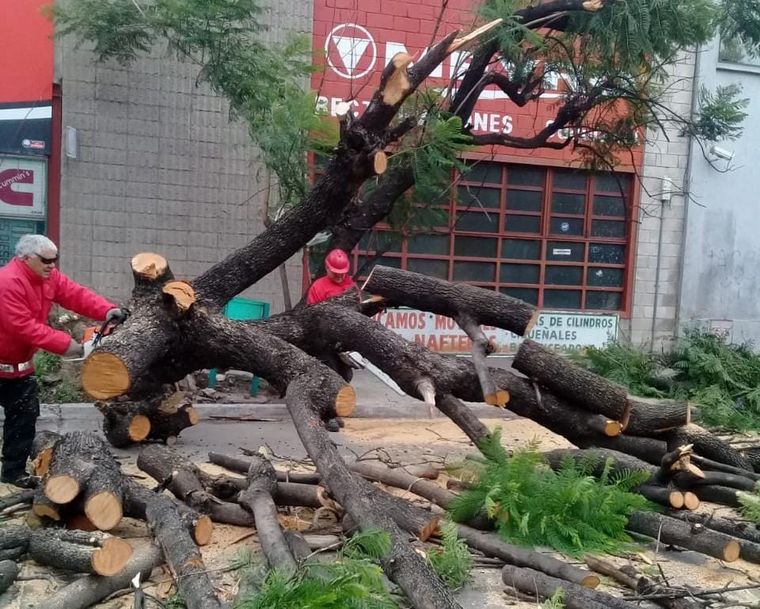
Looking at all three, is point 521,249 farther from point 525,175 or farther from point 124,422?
point 124,422

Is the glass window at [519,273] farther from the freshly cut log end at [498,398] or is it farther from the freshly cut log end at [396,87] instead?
the freshly cut log end at [396,87]

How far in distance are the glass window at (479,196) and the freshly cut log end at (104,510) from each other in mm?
8186

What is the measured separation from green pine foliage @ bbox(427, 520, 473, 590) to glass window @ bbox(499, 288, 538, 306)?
8.56 m

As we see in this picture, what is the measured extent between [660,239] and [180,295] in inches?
404

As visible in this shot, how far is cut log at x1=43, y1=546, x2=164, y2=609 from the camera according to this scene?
12.5 ft

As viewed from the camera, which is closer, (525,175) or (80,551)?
(80,551)

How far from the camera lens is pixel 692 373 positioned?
9.62 metres

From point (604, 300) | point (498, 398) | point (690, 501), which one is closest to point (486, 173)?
point (604, 300)

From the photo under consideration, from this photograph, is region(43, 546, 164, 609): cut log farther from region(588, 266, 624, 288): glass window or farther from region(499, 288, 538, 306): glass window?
region(588, 266, 624, 288): glass window

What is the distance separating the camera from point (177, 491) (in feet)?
16.9

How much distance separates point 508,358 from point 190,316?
24.4 ft

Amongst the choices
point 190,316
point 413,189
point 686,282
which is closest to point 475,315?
point 190,316

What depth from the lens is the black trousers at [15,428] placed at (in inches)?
219

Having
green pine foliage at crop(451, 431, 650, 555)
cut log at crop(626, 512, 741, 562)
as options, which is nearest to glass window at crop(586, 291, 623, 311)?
green pine foliage at crop(451, 431, 650, 555)
